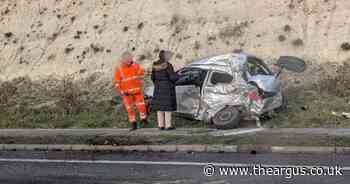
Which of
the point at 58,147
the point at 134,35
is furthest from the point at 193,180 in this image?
the point at 134,35

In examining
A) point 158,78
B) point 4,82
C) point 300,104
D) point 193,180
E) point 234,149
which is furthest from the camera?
point 4,82

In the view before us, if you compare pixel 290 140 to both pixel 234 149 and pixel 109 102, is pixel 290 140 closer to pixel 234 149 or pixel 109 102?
pixel 234 149

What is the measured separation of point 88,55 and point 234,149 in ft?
35.3

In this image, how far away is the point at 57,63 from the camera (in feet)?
74.9

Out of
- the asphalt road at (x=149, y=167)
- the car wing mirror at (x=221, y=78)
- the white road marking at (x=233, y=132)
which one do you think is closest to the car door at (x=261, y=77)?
the car wing mirror at (x=221, y=78)

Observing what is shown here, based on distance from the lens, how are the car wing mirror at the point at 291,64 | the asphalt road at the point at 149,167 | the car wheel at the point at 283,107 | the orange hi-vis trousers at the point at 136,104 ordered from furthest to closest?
the car wing mirror at the point at 291,64, the car wheel at the point at 283,107, the orange hi-vis trousers at the point at 136,104, the asphalt road at the point at 149,167

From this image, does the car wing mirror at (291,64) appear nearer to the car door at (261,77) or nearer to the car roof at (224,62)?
the car door at (261,77)

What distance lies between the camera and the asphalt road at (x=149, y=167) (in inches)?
398

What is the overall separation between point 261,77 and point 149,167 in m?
4.77

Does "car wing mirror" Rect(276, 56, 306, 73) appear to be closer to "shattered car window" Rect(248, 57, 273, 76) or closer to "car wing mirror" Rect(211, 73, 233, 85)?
"shattered car window" Rect(248, 57, 273, 76)

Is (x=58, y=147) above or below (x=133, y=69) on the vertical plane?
below

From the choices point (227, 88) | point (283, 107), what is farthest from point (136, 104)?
point (283, 107)

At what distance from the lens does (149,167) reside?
11453mm

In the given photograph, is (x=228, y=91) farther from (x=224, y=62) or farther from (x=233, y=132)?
(x=233, y=132)
